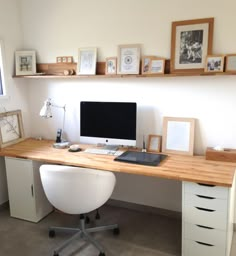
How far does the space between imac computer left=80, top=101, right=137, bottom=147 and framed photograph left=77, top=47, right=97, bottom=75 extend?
1.07 ft

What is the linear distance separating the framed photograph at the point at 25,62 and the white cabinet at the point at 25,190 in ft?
3.21

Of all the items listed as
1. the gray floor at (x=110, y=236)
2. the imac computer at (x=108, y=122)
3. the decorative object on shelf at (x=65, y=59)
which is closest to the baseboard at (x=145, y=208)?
the gray floor at (x=110, y=236)

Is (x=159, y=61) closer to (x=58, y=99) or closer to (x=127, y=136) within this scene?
(x=127, y=136)

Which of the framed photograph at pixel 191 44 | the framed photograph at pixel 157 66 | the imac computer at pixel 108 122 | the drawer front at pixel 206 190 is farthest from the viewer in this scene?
the imac computer at pixel 108 122

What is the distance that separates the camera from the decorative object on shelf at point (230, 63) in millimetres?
2264

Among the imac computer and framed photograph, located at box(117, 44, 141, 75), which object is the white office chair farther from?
framed photograph, located at box(117, 44, 141, 75)

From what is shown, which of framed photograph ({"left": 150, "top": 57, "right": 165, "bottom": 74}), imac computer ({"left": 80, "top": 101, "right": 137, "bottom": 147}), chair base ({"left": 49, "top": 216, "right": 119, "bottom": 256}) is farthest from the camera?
imac computer ({"left": 80, "top": 101, "right": 137, "bottom": 147})

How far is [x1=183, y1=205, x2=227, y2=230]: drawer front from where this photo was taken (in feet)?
6.64

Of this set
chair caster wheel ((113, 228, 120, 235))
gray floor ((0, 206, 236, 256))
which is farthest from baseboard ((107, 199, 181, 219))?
chair caster wheel ((113, 228, 120, 235))

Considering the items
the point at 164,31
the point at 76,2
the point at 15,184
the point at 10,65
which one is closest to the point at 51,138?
the point at 15,184

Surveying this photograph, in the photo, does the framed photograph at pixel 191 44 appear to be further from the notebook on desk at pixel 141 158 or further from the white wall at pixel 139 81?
the notebook on desk at pixel 141 158

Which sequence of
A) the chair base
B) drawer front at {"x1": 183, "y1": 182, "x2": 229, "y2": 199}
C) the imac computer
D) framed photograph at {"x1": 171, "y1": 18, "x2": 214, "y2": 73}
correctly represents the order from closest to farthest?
drawer front at {"x1": 183, "y1": 182, "x2": 229, "y2": 199}, the chair base, framed photograph at {"x1": 171, "y1": 18, "x2": 214, "y2": 73}, the imac computer

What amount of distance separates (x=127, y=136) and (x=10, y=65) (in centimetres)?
153

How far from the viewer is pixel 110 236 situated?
99.6 inches
